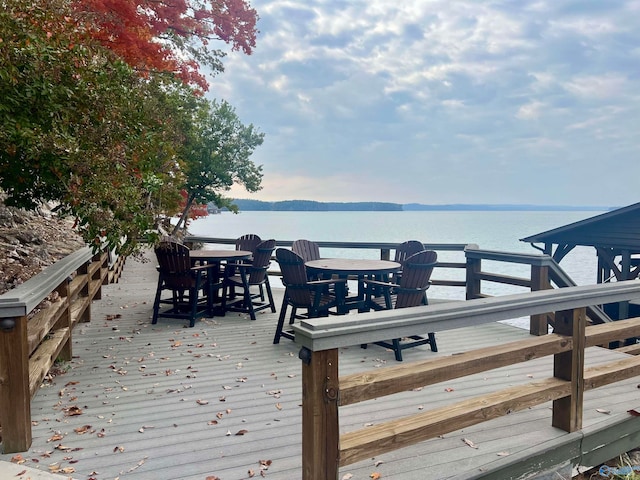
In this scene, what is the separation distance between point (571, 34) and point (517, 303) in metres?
13.6

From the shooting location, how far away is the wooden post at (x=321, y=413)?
1612 millimetres

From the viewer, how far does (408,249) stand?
5430mm

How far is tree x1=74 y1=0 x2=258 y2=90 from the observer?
22.4ft

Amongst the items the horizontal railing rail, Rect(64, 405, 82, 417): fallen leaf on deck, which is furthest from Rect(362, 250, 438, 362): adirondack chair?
Rect(64, 405, 82, 417): fallen leaf on deck

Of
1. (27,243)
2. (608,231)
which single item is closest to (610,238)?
(608,231)

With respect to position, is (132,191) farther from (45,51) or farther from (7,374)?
(7,374)

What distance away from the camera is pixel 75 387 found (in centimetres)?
323

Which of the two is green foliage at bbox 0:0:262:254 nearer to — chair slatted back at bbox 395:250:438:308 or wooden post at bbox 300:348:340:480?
wooden post at bbox 300:348:340:480

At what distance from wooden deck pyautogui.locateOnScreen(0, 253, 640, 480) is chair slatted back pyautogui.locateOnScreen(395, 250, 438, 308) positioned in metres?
0.52

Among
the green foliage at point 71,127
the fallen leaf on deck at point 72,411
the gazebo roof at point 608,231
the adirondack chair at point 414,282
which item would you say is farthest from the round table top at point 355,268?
the gazebo roof at point 608,231

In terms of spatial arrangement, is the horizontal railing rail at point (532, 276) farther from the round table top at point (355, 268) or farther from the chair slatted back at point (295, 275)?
the chair slatted back at point (295, 275)

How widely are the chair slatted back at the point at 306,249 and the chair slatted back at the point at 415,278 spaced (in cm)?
206

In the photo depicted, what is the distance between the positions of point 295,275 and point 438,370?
92.1 inches

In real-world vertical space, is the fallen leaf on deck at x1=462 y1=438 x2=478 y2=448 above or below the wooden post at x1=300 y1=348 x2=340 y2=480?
below
